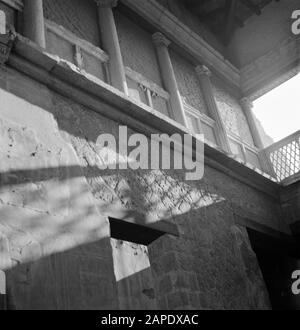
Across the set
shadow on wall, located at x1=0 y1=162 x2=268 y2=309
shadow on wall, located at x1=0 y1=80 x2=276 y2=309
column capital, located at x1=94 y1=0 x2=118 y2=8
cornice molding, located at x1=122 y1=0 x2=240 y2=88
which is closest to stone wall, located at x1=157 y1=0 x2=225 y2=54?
cornice molding, located at x1=122 y1=0 x2=240 y2=88

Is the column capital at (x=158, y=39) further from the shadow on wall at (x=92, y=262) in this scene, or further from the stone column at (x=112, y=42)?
the shadow on wall at (x=92, y=262)

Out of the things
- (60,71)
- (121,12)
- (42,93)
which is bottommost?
(42,93)

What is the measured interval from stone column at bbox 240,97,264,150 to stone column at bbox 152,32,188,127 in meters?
2.31

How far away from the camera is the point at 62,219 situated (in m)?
3.67

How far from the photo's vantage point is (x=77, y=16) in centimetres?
619

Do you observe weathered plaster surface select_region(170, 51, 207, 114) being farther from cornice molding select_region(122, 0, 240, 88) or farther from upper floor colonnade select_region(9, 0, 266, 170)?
cornice molding select_region(122, 0, 240, 88)

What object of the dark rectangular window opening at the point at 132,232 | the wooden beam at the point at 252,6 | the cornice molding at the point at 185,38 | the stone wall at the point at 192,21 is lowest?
the dark rectangular window opening at the point at 132,232

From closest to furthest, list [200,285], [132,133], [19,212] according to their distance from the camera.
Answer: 1. [19,212]
2. [200,285]
3. [132,133]

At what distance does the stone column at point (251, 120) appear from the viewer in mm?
8719

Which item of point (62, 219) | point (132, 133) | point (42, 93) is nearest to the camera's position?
point (62, 219)

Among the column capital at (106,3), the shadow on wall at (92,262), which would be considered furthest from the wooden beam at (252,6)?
the shadow on wall at (92,262)
